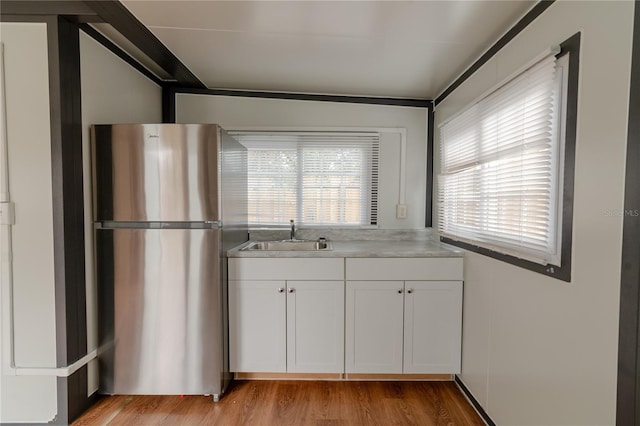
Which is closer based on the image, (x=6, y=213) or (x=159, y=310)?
(x=6, y=213)

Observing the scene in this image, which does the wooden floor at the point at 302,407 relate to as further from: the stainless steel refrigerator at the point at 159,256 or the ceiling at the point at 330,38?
the ceiling at the point at 330,38

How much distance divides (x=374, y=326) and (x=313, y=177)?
1.30m

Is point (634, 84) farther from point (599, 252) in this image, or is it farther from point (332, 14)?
point (332, 14)

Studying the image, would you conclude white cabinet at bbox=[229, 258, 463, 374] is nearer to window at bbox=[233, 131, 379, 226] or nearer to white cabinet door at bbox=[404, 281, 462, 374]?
white cabinet door at bbox=[404, 281, 462, 374]

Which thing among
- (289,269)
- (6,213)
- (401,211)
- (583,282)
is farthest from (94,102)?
(583,282)

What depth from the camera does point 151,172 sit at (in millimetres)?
1753

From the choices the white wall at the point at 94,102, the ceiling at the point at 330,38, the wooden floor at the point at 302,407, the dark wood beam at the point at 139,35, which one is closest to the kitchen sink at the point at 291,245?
the wooden floor at the point at 302,407

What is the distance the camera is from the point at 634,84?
2.86ft

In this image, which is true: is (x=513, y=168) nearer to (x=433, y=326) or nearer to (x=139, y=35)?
(x=433, y=326)

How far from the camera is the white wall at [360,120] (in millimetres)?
2520

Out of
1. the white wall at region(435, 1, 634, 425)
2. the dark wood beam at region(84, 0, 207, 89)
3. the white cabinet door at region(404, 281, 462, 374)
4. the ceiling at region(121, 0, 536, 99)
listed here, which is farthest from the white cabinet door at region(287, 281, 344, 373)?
the dark wood beam at region(84, 0, 207, 89)

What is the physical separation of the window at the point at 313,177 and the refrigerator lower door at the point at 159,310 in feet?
2.84

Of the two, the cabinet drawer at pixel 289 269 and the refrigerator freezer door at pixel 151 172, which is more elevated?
the refrigerator freezer door at pixel 151 172

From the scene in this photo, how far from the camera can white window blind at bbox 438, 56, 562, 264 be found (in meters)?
1.19
